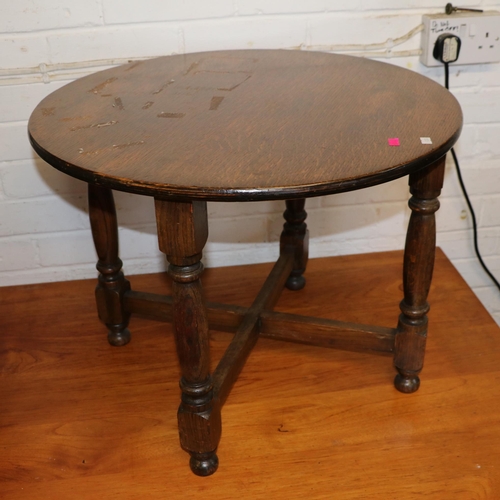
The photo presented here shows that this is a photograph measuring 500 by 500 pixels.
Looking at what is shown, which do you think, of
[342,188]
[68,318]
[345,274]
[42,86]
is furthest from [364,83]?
[68,318]

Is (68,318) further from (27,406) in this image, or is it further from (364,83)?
(364,83)

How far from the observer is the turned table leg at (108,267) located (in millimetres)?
1197

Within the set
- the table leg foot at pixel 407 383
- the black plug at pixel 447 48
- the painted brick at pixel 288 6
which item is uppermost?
the painted brick at pixel 288 6

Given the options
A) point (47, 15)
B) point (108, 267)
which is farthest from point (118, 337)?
point (47, 15)

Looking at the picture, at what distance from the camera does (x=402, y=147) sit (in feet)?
2.84

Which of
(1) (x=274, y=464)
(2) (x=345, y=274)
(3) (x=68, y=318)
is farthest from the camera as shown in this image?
(2) (x=345, y=274)

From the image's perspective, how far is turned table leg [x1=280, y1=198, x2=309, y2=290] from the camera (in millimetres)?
1411

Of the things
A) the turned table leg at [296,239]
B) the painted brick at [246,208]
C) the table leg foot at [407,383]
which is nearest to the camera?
the table leg foot at [407,383]

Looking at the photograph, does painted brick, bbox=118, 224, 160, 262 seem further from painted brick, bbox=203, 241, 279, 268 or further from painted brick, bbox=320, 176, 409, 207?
painted brick, bbox=320, 176, 409, 207

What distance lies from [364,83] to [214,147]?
36cm

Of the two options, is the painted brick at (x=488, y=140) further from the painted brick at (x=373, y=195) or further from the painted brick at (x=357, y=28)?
the painted brick at (x=357, y=28)

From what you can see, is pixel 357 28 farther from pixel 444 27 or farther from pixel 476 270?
pixel 476 270

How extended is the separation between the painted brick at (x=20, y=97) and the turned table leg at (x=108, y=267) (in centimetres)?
31

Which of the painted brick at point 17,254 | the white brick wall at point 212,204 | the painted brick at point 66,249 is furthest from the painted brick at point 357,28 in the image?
the painted brick at point 17,254
